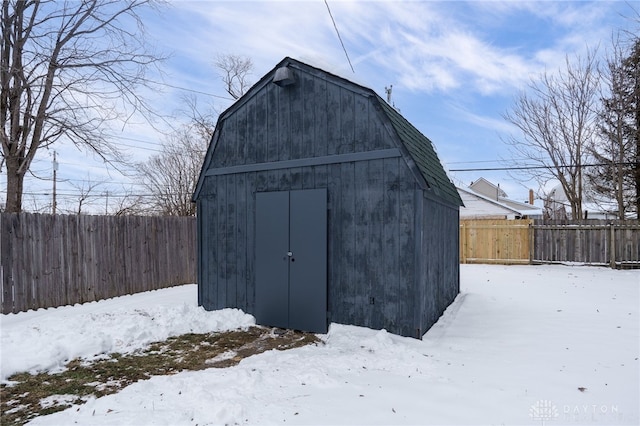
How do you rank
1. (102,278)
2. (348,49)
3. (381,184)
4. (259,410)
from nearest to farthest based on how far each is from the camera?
(259,410) → (381,184) → (102,278) → (348,49)

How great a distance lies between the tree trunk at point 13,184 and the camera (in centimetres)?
741

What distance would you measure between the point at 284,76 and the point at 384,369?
14.2 ft

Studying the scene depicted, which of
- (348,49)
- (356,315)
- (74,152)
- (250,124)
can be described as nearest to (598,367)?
(356,315)

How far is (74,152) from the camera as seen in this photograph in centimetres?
848

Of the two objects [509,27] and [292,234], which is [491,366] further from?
[509,27]

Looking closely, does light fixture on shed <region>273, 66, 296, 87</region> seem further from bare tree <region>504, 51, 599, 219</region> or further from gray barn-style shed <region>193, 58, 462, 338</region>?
bare tree <region>504, 51, 599, 219</region>

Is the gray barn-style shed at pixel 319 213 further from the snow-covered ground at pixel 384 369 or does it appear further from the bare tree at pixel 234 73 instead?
the bare tree at pixel 234 73

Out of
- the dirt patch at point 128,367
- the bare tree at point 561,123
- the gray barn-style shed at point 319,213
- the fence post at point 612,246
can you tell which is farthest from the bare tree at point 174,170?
the fence post at point 612,246

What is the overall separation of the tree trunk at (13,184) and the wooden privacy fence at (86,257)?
144cm

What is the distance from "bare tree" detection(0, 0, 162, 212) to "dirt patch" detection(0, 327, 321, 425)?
5277mm

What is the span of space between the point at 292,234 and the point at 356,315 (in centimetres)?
154

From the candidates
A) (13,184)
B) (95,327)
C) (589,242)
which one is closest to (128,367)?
(95,327)

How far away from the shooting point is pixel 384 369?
3.90m

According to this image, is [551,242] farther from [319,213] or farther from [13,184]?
[13,184]
